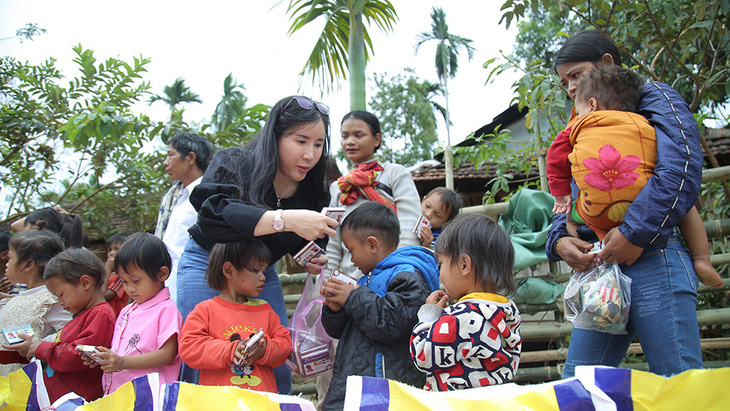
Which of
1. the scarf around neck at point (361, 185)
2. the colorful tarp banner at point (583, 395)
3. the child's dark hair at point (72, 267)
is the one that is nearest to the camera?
the colorful tarp banner at point (583, 395)

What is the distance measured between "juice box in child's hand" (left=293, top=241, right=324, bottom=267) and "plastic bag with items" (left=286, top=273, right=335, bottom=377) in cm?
22

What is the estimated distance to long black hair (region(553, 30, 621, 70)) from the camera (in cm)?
228

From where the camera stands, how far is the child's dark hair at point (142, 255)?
8.82ft

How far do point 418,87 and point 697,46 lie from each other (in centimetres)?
2071

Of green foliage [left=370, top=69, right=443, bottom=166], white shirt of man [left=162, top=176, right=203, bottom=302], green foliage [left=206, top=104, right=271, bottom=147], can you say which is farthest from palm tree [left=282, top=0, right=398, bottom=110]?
green foliage [left=370, top=69, right=443, bottom=166]

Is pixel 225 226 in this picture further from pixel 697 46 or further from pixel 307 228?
pixel 697 46

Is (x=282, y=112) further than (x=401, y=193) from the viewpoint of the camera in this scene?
No

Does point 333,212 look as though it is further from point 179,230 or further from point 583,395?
point 179,230

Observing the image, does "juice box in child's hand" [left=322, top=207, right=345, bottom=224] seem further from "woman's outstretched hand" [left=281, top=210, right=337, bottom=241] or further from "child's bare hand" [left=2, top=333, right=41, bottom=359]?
"child's bare hand" [left=2, top=333, right=41, bottom=359]

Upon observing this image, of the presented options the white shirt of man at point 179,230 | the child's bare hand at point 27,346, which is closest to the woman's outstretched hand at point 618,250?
the white shirt of man at point 179,230

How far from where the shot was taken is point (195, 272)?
2492mm

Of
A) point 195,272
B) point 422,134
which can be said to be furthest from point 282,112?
point 422,134

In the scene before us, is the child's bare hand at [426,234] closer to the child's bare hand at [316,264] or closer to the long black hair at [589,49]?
the child's bare hand at [316,264]

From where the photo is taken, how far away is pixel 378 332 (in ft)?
7.25
